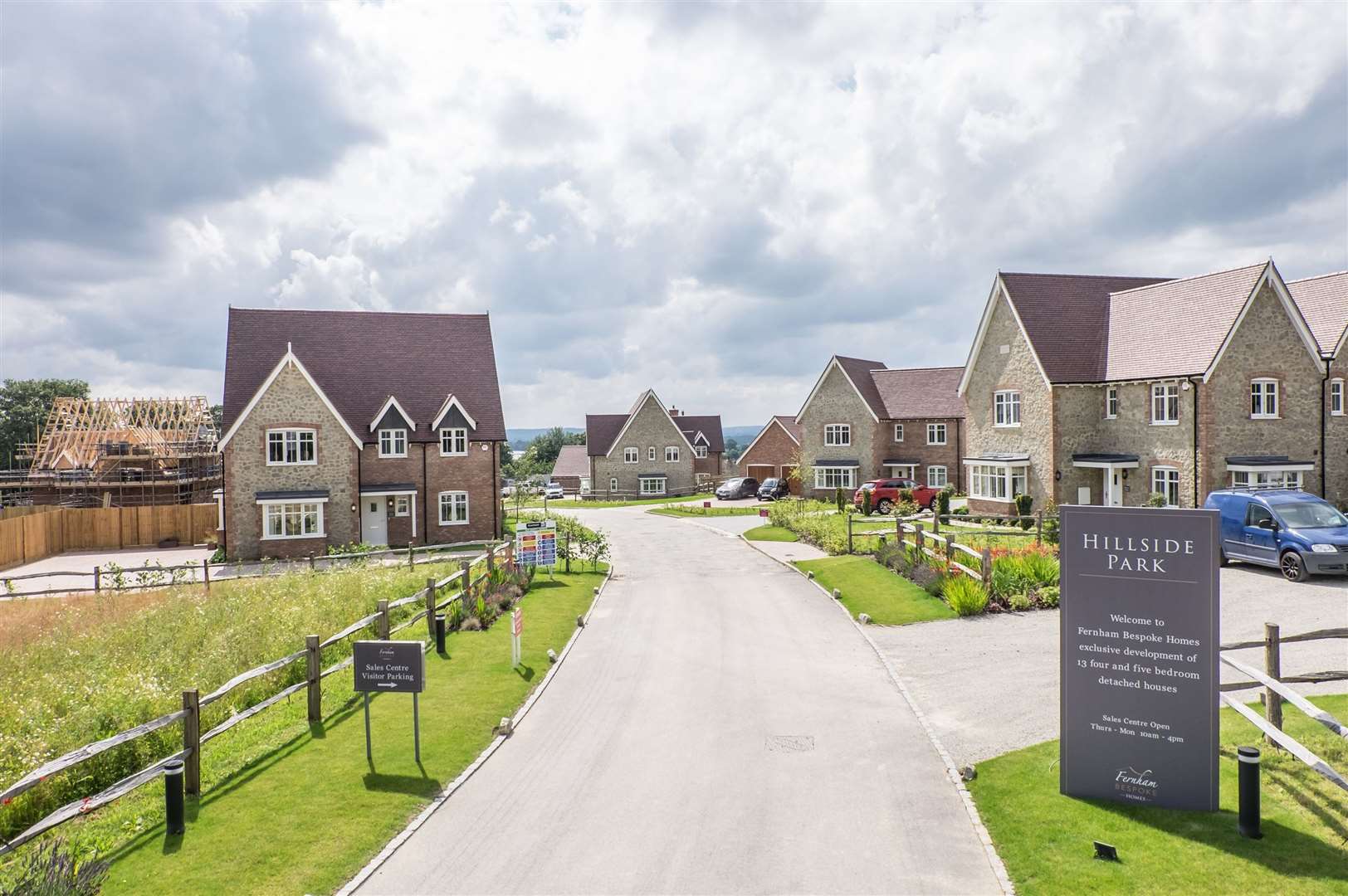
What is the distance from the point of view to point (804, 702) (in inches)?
522

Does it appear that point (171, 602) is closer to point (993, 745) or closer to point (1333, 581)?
point (993, 745)

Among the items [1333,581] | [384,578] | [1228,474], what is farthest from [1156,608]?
[1228,474]

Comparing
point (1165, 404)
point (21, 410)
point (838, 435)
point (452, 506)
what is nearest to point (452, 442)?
point (452, 506)

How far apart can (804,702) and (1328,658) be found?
9374mm

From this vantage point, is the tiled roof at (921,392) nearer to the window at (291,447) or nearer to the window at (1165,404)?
the window at (1165,404)

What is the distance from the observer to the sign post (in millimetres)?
10664

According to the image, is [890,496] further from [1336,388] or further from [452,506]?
[452,506]

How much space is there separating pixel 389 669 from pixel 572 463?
279ft

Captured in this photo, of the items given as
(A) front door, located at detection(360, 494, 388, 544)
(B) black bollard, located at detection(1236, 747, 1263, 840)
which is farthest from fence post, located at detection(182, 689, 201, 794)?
(A) front door, located at detection(360, 494, 388, 544)

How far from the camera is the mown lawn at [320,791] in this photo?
25.9 feet

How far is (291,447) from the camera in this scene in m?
35.2

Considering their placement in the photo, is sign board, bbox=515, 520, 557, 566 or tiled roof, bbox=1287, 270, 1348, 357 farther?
tiled roof, bbox=1287, 270, 1348, 357

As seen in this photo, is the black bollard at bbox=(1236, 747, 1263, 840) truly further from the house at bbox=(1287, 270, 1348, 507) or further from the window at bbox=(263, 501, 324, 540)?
the window at bbox=(263, 501, 324, 540)

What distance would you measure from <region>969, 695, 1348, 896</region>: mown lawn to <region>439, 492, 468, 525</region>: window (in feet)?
106
